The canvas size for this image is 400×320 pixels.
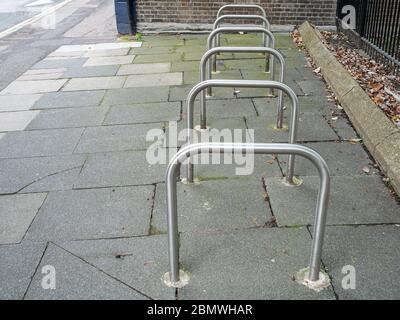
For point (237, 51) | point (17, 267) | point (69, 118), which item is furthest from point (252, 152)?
point (69, 118)

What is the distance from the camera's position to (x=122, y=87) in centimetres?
617

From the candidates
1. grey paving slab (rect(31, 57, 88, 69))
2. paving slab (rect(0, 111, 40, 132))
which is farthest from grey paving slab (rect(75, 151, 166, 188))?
grey paving slab (rect(31, 57, 88, 69))

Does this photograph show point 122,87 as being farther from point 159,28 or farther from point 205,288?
point 205,288

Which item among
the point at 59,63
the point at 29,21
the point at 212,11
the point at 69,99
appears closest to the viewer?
the point at 69,99

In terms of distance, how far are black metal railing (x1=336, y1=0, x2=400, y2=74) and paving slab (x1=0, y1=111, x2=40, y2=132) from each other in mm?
4731

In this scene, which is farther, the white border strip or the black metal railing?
the white border strip

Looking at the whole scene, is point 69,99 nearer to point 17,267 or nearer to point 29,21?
point 17,267

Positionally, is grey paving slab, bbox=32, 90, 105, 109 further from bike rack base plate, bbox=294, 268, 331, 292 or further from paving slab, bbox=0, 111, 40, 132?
bike rack base plate, bbox=294, 268, 331, 292

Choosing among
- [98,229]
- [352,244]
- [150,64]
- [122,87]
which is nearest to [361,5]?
[150,64]

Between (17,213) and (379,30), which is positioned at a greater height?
(379,30)

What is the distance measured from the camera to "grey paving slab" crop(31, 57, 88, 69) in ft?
24.7

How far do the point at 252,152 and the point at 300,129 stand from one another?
250cm

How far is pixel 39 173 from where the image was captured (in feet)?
12.7

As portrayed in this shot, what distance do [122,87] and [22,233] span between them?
351 cm
